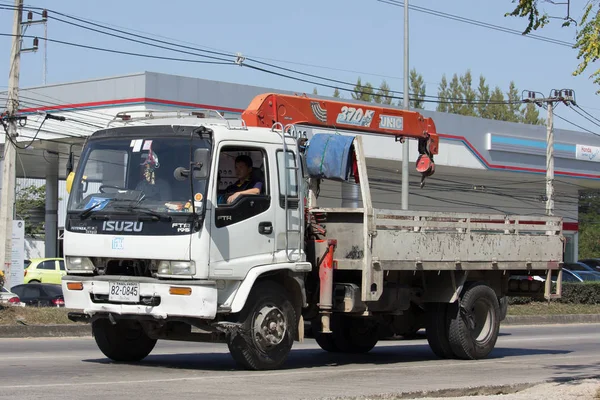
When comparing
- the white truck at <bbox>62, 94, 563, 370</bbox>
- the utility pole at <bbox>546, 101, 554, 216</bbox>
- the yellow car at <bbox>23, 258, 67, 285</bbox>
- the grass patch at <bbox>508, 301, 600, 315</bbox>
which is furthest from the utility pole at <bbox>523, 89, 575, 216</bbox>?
the white truck at <bbox>62, 94, 563, 370</bbox>

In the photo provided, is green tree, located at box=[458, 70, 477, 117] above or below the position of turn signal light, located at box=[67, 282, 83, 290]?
above

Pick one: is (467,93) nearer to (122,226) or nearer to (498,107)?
(498,107)

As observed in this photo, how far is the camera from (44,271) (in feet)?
125

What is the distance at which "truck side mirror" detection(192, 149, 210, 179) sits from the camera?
10.5 meters

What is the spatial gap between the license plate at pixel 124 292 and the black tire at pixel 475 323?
4751mm

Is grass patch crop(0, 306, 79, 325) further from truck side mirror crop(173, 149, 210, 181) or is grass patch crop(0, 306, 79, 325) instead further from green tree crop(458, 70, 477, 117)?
green tree crop(458, 70, 477, 117)

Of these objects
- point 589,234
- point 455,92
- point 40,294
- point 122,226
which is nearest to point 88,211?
point 122,226

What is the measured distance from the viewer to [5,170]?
77.9 ft

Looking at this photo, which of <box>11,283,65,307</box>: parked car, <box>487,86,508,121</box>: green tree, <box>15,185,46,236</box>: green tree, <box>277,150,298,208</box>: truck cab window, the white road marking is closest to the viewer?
the white road marking

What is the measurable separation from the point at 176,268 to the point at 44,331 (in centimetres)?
802

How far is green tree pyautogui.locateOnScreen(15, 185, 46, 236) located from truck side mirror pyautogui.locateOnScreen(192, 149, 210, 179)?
50905mm

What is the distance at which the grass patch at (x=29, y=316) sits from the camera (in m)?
17.7

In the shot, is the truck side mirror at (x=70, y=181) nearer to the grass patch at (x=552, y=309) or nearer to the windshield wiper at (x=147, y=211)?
the windshield wiper at (x=147, y=211)

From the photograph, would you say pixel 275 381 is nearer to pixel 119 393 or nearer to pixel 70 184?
pixel 119 393
